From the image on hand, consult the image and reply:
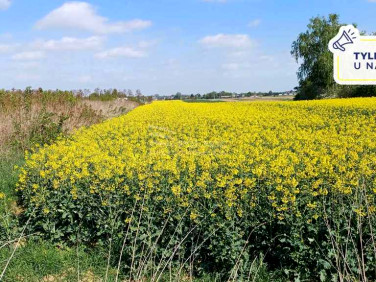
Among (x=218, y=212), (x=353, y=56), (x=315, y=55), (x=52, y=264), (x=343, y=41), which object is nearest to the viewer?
(x=218, y=212)

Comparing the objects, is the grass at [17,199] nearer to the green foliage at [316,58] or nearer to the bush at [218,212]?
the bush at [218,212]

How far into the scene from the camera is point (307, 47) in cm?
4544

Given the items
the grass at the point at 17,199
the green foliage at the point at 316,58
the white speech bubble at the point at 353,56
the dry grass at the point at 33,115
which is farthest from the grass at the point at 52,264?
the green foliage at the point at 316,58

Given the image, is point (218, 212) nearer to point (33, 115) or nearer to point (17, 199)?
point (17, 199)

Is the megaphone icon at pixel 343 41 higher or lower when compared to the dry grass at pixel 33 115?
higher

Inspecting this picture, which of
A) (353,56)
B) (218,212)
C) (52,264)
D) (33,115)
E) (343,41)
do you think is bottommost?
(52,264)

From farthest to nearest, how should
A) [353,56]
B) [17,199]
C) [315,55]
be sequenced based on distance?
[315,55], [353,56], [17,199]

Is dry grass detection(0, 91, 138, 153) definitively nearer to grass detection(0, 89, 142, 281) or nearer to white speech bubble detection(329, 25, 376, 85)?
grass detection(0, 89, 142, 281)

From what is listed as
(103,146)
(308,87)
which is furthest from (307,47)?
(103,146)

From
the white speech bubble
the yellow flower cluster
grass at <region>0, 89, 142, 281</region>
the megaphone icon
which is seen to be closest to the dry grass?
grass at <region>0, 89, 142, 281</region>

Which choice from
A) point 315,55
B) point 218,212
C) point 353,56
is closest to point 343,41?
point 353,56

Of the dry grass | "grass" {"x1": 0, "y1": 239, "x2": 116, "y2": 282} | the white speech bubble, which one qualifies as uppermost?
the white speech bubble

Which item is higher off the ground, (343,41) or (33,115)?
(343,41)

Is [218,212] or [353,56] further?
[353,56]
